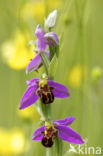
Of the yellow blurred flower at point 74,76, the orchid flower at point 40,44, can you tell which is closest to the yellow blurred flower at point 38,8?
the yellow blurred flower at point 74,76

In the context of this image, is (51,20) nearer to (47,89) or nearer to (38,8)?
(47,89)

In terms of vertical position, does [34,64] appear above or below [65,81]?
below

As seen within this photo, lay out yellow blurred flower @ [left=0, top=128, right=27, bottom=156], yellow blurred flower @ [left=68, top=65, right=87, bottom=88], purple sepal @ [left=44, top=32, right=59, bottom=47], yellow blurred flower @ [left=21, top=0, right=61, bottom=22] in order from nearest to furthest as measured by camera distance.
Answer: purple sepal @ [left=44, top=32, right=59, bottom=47]
yellow blurred flower @ [left=0, top=128, right=27, bottom=156]
yellow blurred flower @ [left=68, top=65, right=87, bottom=88]
yellow blurred flower @ [left=21, top=0, right=61, bottom=22]

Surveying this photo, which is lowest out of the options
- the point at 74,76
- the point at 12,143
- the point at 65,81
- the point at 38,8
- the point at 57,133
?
the point at 57,133

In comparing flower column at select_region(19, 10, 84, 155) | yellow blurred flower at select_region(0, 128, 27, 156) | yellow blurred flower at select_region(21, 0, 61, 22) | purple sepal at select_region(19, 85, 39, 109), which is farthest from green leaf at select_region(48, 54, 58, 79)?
yellow blurred flower at select_region(21, 0, 61, 22)

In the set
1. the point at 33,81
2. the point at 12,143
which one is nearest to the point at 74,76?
the point at 12,143

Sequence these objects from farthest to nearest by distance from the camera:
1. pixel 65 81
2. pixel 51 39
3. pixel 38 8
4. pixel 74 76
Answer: pixel 38 8
pixel 74 76
pixel 65 81
pixel 51 39

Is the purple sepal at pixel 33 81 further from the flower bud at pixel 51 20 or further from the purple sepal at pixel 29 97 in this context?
the flower bud at pixel 51 20

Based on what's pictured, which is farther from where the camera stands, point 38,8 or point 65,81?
point 38,8

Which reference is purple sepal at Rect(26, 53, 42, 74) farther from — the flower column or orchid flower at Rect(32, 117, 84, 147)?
orchid flower at Rect(32, 117, 84, 147)

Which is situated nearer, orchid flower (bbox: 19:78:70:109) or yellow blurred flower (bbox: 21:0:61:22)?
orchid flower (bbox: 19:78:70:109)

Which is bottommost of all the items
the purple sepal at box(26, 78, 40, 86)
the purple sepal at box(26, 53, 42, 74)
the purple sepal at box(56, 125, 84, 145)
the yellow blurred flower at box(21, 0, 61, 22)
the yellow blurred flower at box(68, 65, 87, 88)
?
the purple sepal at box(56, 125, 84, 145)
